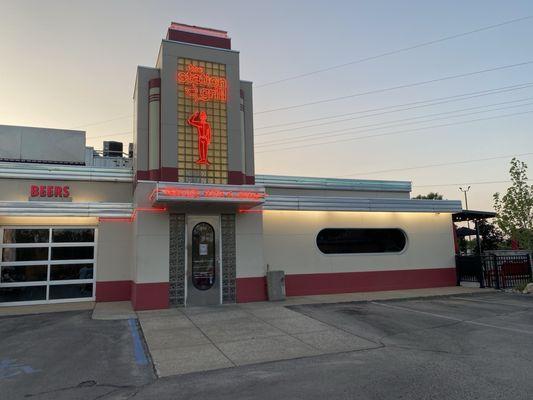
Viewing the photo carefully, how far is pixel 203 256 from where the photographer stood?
1370cm

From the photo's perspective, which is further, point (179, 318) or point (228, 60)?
point (228, 60)

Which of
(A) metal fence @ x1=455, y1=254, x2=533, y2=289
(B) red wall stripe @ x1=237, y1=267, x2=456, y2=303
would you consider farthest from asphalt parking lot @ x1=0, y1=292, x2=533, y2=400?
(A) metal fence @ x1=455, y1=254, x2=533, y2=289

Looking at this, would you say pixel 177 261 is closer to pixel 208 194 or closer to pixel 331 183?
pixel 208 194

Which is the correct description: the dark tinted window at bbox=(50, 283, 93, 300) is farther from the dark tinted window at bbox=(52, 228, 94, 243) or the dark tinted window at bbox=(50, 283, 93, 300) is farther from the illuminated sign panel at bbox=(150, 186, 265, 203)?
the illuminated sign panel at bbox=(150, 186, 265, 203)

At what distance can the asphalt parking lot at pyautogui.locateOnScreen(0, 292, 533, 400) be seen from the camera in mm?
5867

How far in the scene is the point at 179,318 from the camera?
11430mm

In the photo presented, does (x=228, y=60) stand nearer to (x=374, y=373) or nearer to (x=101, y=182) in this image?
(x=101, y=182)

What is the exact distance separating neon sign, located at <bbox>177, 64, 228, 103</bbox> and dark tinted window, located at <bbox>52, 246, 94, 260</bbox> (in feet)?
21.3

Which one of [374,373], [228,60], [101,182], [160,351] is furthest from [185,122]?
[374,373]

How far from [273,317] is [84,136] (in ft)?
41.3

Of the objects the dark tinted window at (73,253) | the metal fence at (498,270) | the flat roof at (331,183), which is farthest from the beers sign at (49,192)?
the metal fence at (498,270)

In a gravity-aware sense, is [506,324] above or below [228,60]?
below

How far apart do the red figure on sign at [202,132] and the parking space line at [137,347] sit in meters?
5.55

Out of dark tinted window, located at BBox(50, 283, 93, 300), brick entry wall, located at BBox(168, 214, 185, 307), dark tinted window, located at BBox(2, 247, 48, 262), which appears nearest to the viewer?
brick entry wall, located at BBox(168, 214, 185, 307)
